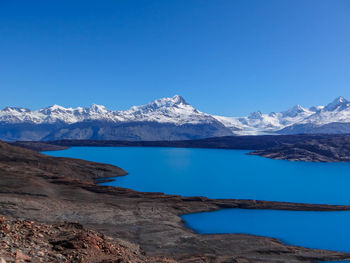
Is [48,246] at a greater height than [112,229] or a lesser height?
greater

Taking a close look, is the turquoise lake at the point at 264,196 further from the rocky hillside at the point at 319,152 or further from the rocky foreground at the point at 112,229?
the rocky hillside at the point at 319,152

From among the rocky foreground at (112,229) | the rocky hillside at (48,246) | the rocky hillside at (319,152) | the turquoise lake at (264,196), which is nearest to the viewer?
the rocky hillside at (48,246)

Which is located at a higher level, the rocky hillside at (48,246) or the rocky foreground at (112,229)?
the rocky hillside at (48,246)

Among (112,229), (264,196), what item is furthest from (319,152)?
(112,229)

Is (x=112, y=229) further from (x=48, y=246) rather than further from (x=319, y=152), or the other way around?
(x=319, y=152)

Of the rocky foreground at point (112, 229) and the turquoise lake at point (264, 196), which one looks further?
the turquoise lake at point (264, 196)

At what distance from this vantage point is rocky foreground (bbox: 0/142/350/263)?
64.5 ft

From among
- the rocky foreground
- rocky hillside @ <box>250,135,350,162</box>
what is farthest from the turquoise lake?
rocky hillside @ <box>250,135,350,162</box>

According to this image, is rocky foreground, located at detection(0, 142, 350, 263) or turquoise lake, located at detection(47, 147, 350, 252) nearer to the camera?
rocky foreground, located at detection(0, 142, 350, 263)

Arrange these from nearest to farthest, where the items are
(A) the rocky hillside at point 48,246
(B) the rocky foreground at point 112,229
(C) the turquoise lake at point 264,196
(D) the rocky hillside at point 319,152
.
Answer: (A) the rocky hillside at point 48,246 → (B) the rocky foreground at point 112,229 → (C) the turquoise lake at point 264,196 → (D) the rocky hillside at point 319,152

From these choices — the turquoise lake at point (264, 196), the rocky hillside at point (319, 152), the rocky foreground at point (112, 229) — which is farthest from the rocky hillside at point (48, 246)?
the rocky hillside at point (319, 152)

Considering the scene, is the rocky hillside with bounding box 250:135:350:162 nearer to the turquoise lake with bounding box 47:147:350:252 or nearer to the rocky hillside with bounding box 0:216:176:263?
the turquoise lake with bounding box 47:147:350:252

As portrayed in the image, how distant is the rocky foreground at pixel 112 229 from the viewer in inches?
774

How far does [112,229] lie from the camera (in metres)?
39.3
